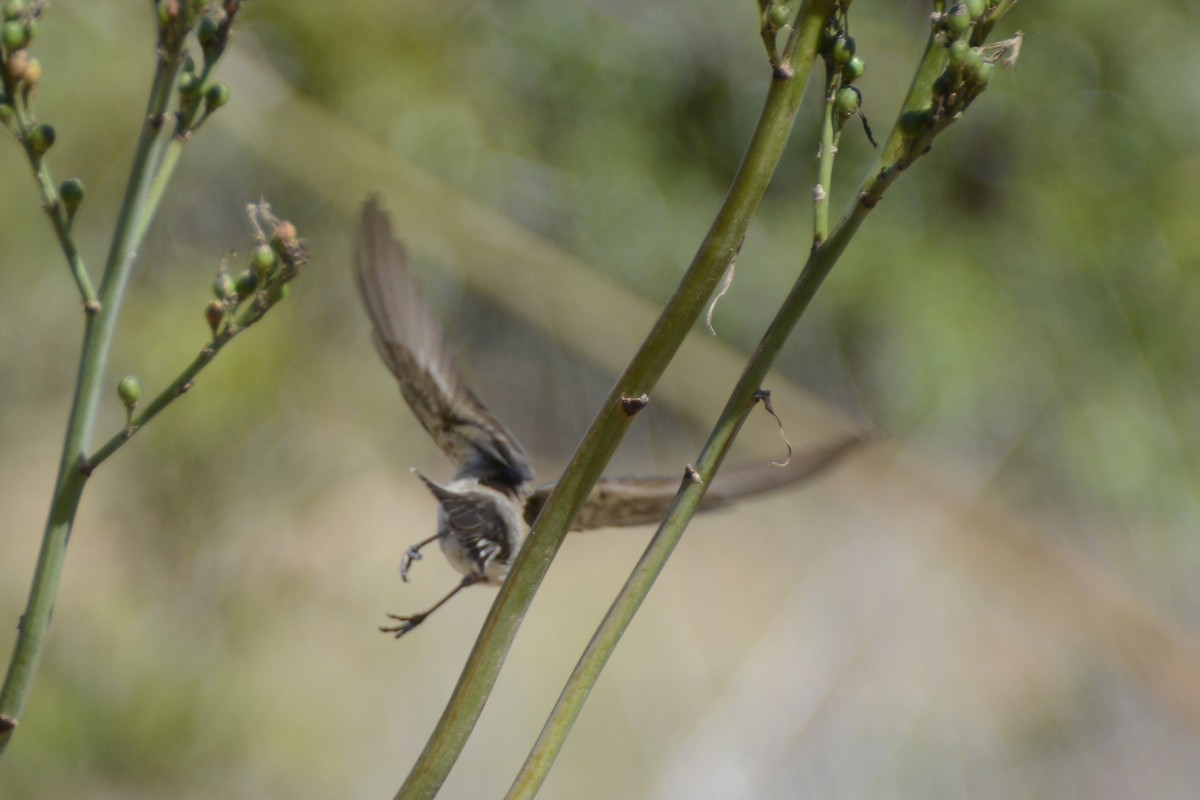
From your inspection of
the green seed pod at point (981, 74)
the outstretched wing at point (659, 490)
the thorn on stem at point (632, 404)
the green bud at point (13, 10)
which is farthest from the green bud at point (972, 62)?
the green bud at point (13, 10)

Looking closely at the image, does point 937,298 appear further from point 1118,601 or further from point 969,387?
point 1118,601

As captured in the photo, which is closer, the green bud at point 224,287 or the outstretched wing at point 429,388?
the green bud at point 224,287

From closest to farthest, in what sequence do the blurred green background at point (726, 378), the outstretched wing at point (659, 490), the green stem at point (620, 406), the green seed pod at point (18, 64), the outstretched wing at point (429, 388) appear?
the green stem at point (620, 406), the green seed pod at point (18, 64), the outstretched wing at point (659, 490), the outstretched wing at point (429, 388), the blurred green background at point (726, 378)

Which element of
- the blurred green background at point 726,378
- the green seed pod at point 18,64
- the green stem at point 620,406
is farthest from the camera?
the blurred green background at point 726,378

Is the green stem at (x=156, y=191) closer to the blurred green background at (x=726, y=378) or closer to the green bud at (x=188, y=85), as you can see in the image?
the green bud at (x=188, y=85)

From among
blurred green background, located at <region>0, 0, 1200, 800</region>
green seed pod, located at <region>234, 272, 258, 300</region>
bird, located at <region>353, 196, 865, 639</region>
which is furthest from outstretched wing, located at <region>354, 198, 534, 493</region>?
blurred green background, located at <region>0, 0, 1200, 800</region>

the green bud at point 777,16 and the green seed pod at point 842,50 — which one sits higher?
the green bud at point 777,16

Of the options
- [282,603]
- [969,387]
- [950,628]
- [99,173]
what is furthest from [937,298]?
[99,173]
